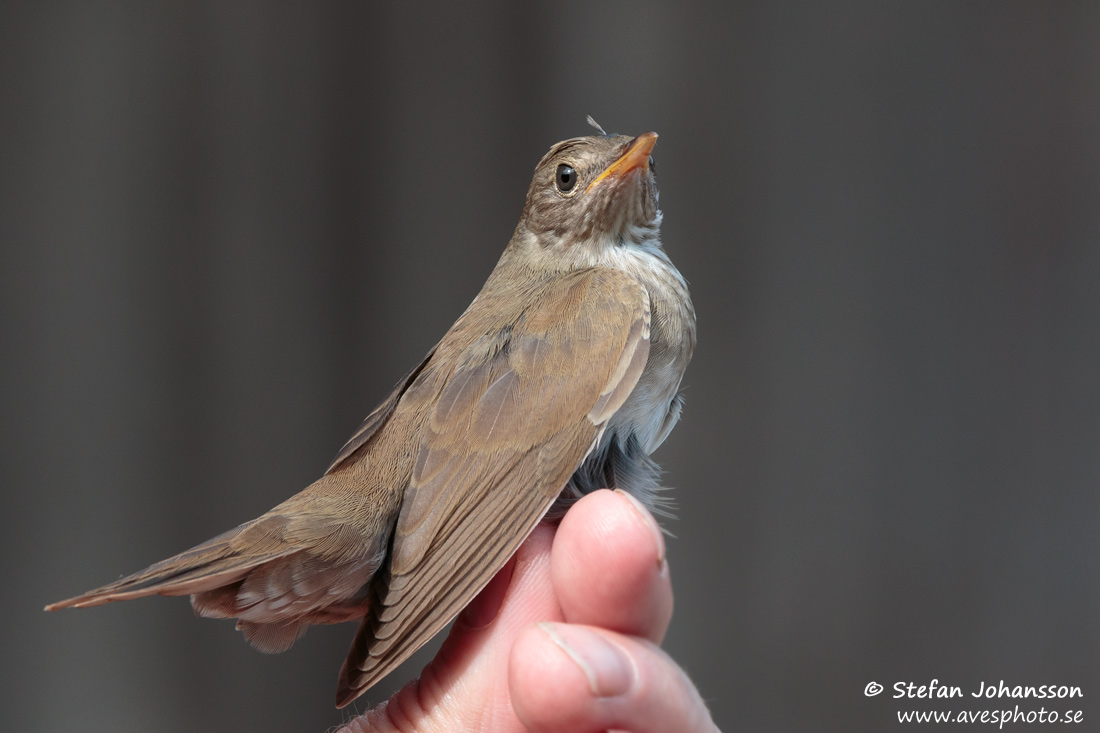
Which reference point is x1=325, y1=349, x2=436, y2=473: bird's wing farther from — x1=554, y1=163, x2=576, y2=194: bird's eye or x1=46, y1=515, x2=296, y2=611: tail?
x1=554, y1=163, x2=576, y2=194: bird's eye

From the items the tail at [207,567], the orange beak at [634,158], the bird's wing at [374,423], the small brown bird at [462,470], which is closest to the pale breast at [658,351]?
the small brown bird at [462,470]

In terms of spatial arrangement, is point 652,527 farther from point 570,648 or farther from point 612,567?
point 570,648

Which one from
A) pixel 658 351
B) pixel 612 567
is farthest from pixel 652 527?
pixel 658 351

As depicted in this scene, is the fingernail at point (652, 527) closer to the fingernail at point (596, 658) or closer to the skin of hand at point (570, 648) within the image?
the skin of hand at point (570, 648)

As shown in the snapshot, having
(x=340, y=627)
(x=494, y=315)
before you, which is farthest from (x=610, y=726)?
(x=340, y=627)

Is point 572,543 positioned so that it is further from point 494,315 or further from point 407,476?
point 494,315
